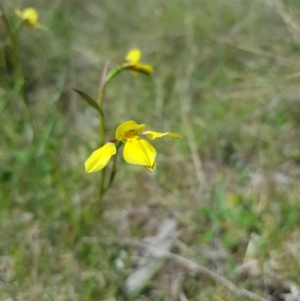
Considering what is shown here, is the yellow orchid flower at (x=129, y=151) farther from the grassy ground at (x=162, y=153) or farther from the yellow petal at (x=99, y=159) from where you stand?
the grassy ground at (x=162, y=153)

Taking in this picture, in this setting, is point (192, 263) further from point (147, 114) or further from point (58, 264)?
point (147, 114)

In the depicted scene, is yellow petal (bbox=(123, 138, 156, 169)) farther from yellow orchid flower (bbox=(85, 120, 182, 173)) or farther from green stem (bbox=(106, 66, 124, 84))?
green stem (bbox=(106, 66, 124, 84))

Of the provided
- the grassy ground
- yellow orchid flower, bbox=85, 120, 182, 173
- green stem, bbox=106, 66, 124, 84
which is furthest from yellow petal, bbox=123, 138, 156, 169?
the grassy ground

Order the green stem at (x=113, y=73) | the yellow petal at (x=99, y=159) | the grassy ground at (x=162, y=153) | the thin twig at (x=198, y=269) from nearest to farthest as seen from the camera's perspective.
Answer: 1. the yellow petal at (x=99, y=159)
2. the green stem at (x=113, y=73)
3. the thin twig at (x=198, y=269)
4. the grassy ground at (x=162, y=153)

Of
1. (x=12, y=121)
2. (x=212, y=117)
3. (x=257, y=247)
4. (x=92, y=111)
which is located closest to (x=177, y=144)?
(x=212, y=117)

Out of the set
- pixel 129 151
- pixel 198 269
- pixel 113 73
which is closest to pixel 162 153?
pixel 198 269

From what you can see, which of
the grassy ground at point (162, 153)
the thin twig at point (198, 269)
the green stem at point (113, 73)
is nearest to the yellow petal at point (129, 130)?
the green stem at point (113, 73)
